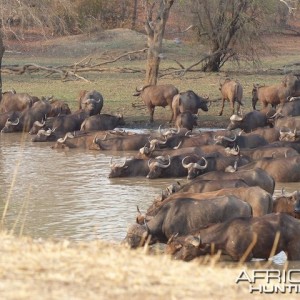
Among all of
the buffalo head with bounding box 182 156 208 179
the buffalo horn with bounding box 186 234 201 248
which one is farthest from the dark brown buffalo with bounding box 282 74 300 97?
the buffalo horn with bounding box 186 234 201 248

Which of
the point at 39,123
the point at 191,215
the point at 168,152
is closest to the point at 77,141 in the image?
the point at 39,123

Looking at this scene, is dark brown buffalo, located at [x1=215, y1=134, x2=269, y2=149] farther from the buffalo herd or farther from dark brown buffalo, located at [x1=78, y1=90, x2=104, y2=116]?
dark brown buffalo, located at [x1=78, y1=90, x2=104, y2=116]

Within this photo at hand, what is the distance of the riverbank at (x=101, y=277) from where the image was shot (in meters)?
5.84

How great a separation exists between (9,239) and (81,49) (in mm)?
32901

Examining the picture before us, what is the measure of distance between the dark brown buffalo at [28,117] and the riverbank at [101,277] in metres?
13.9

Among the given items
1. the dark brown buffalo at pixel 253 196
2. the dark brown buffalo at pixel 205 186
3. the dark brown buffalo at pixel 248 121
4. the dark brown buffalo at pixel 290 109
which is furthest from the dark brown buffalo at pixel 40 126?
the dark brown buffalo at pixel 253 196

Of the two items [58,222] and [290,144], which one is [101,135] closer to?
[290,144]

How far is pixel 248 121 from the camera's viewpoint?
19.5 m

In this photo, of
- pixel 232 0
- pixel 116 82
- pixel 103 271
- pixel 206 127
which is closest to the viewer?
pixel 103 271

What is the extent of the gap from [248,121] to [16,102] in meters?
6.21

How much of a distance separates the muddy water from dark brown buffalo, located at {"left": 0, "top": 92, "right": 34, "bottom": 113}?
393 cm

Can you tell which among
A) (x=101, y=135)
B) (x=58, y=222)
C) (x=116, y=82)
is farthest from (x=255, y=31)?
(x=58, y=222)

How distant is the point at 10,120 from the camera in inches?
834

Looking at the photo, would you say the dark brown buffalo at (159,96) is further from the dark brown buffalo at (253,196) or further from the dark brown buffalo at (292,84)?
the dark brown buffalo at (253,196)
